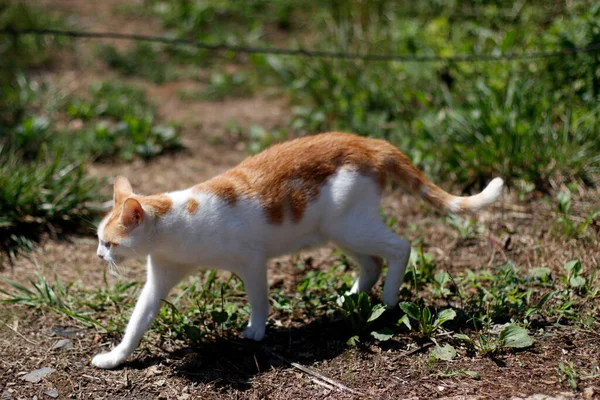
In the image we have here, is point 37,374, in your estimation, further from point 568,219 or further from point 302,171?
point 568,219

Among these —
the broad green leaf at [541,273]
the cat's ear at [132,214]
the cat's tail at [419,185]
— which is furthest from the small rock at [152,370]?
the broad green leaf at [541,273]

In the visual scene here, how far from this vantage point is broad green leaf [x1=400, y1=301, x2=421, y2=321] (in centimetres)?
318

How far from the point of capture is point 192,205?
317 centimetres

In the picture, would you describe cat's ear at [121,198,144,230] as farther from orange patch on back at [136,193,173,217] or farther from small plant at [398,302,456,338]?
small plant at [398,302,456,338]

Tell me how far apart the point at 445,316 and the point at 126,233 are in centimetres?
154

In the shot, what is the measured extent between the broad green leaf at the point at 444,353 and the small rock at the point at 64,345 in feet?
5.85

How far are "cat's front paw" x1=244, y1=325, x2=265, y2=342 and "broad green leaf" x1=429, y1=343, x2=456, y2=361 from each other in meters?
0.84

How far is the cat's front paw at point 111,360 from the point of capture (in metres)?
3.16

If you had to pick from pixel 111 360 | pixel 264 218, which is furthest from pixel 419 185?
pixel 111 360

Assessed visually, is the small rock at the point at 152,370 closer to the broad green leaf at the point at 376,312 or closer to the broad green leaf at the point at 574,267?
the broad green leaf at the point at 376,312

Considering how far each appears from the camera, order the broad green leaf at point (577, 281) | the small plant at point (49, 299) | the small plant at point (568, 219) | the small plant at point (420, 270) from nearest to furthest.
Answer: the broad green leaf at point (577, 281) → the small plant at point (49, 299) → the small plant at point (420, 270) → the small plant at point (568, 219)

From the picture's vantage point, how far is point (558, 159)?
447 cm

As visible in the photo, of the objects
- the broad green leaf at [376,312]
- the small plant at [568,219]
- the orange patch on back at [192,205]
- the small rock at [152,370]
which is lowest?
the small rock at [152,370]

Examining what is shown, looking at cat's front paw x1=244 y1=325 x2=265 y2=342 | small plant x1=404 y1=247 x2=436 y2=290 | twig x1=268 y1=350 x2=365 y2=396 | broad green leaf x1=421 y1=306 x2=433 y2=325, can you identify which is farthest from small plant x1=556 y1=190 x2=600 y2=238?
cat's front paw x1=244 y1=325 x2=265 y2=342
